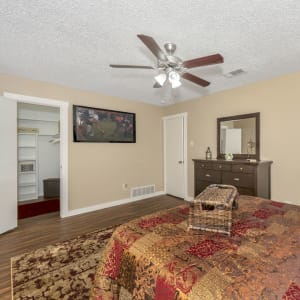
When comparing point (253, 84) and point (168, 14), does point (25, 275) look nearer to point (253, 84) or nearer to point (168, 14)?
point (168, 14)

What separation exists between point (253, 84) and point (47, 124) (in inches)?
198

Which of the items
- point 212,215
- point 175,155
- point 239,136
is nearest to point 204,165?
point 239,136

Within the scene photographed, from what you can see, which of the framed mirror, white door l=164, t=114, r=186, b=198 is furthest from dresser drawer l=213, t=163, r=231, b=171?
white door l=164, t=114, r=186, b=198

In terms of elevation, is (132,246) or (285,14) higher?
(285,14)

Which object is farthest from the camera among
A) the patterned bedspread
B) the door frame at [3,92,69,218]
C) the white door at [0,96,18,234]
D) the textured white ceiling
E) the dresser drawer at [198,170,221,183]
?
the door frame at [3,92,69,218]

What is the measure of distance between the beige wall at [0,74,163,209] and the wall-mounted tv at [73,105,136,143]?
121mm

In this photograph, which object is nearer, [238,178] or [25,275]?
[25,275]

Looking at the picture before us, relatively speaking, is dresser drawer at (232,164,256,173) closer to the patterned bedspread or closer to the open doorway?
the patterned bedspread

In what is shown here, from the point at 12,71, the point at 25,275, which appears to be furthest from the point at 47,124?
the point at 25,275

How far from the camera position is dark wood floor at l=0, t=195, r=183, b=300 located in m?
2.28

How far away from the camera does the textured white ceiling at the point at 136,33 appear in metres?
1.62

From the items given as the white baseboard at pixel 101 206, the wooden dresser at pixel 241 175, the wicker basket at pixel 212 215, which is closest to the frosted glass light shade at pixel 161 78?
the wicker basket at pixel 212 215

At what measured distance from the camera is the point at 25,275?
188 cm

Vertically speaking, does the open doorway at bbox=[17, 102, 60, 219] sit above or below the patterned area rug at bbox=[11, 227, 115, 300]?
above
